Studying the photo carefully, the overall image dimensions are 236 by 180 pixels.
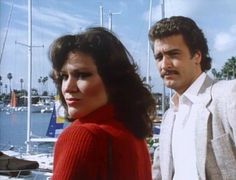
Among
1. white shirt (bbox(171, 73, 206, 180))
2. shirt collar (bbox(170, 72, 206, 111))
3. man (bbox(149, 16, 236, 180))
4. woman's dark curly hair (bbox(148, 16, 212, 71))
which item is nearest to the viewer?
man (bbox(149, 16, 236, 180))

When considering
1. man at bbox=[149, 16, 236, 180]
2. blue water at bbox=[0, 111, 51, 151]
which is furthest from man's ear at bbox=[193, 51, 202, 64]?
blue water at bbox=[0, 111, 51, 151]

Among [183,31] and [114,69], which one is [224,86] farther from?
[114,69]

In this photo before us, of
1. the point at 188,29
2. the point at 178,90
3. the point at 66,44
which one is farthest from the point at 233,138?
the point at 66,44

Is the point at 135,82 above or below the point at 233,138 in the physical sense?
above

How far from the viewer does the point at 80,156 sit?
1411 millimetres

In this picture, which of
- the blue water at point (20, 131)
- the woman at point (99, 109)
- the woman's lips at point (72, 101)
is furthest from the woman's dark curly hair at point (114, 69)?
the blue water at point (20, 131)

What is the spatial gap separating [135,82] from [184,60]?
2.43 feet

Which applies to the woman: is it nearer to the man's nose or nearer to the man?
the man

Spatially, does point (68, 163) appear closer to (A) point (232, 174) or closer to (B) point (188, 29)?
(A) point (232, 174)

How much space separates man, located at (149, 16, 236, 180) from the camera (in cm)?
213

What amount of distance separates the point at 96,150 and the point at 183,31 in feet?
4.21

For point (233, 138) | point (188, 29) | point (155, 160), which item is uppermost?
point (188, 29)

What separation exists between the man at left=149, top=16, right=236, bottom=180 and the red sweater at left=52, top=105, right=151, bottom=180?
634 mm

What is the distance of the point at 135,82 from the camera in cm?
179
